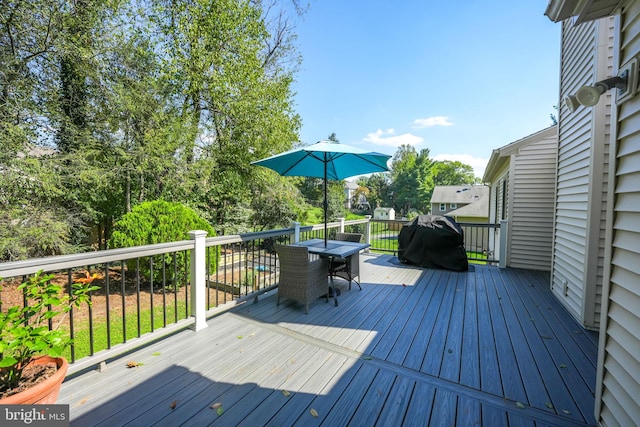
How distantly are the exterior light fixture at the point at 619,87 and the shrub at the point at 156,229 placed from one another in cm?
521

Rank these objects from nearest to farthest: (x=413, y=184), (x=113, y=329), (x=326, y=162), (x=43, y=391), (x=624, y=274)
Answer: (x=43, y=391)
(x=624, y=274)
(x=326, y=162)
(x=113, y=329)
(x=413, y=184)

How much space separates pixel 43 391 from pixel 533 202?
7105 millimetres

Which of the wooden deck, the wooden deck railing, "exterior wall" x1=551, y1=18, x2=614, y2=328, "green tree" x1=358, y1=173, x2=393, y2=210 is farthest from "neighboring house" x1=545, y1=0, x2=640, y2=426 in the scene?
"green tree" x1=358, y1=173, x2=393, y2=210

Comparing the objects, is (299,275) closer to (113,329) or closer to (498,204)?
(113,329)

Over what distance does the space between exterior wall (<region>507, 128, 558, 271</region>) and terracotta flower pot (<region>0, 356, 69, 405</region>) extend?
6.86 m

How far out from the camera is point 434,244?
5.55m

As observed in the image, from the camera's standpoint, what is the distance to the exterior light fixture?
1.46 m

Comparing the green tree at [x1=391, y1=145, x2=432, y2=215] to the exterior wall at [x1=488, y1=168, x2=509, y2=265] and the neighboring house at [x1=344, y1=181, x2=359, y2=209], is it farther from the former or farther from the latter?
the exterior wall at [x1=488, y1=168, x2=509, y2=265]

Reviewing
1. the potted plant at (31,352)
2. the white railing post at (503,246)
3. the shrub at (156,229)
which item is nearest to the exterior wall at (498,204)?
the white railing post at (503,246)

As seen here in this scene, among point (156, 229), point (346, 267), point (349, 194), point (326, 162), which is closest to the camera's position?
point (326, 162)

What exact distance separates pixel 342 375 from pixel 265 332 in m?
1.02

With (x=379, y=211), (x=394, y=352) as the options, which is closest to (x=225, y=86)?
(x=394, y=352)

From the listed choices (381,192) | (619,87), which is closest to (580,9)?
(619,87)

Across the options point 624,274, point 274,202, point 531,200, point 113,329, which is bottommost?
point 113,329
